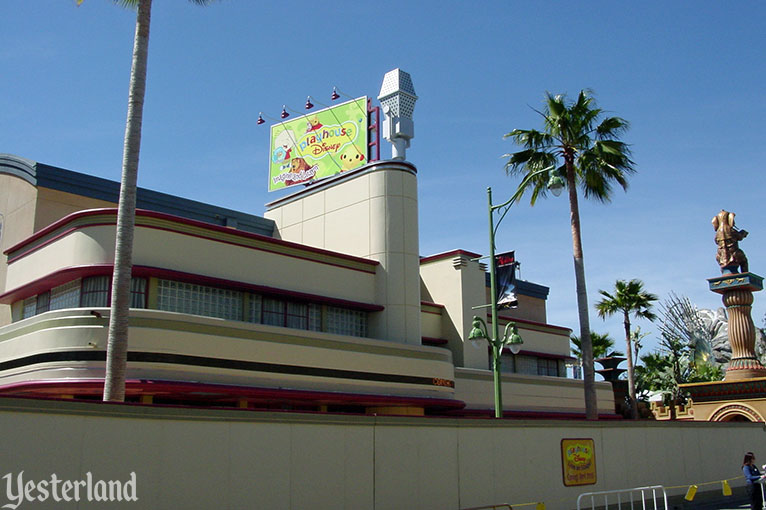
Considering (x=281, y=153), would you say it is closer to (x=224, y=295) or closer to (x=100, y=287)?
(x=224, y=295)

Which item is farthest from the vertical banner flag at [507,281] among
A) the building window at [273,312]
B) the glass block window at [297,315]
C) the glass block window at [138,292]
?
the glass block window at [138,292]

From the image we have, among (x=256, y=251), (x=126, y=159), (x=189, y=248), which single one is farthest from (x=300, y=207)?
(x=126, y=159)

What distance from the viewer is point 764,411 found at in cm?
3447

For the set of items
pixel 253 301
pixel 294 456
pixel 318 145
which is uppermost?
pixel 318 145

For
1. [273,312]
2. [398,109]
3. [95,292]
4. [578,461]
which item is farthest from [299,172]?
[578,461]

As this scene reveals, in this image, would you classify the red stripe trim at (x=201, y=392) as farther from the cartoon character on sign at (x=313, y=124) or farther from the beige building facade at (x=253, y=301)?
the cartoon character on sign at (x=313, y=124)

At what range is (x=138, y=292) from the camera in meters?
21.8

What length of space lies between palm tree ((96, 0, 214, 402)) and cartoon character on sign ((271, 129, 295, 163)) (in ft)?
59.5

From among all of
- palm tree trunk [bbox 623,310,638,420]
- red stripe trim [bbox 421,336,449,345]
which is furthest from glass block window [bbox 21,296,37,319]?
palm tree trunk [bbox 623,310,638,420]

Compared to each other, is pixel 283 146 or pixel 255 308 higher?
pixel 283 146

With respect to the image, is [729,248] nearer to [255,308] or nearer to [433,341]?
[433,341]

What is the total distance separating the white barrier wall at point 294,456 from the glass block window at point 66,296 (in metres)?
11.1

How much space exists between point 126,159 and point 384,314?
13323 millimetres

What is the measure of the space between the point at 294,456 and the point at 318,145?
22897 millimetres
